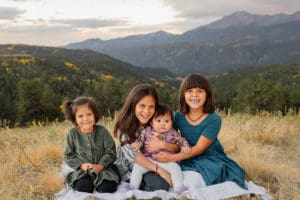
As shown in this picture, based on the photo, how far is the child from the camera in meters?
4.30

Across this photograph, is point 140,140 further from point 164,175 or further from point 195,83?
point 195,83

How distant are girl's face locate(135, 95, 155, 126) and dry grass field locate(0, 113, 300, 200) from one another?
4.03 feet

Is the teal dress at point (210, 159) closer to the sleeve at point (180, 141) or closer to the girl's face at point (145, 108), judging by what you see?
the sleeve at point (180, 141)

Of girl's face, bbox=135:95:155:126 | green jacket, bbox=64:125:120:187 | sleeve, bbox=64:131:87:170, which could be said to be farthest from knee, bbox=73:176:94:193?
girl's face, bbox=135:95:155:126

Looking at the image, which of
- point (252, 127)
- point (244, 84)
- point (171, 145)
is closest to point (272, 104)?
point (244, 84)

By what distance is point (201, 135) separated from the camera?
447cm

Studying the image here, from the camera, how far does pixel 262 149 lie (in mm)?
5879

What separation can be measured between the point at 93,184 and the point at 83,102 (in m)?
0.92

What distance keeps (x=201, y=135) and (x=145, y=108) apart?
724 millimetres

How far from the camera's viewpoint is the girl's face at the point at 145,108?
4.44 meters

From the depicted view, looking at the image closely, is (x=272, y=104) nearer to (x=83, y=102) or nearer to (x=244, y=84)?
(x=244, y=84)

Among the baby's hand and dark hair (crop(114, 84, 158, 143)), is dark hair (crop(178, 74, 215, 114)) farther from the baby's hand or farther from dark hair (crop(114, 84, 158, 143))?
the baby's hand

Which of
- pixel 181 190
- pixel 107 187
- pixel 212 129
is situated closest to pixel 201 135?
pixel 212 129

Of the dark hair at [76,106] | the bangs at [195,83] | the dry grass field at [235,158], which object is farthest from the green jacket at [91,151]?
the bangs at [195,83]
